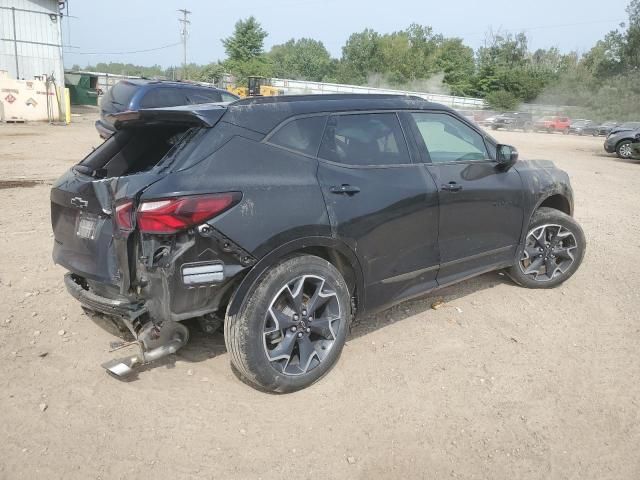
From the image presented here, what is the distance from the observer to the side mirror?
439 centimetres

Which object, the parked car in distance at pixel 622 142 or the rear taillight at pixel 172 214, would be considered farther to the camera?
the parked car in distance at pixel 622 142

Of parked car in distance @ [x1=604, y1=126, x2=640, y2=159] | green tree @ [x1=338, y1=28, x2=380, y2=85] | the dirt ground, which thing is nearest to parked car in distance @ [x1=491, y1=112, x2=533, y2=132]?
parked car in distance @ [x1=604, y1=126, x2=640, y2=159]

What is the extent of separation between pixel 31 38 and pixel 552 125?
118 feet

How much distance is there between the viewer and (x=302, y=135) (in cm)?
336

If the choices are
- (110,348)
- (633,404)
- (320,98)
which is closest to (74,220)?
(110,348)

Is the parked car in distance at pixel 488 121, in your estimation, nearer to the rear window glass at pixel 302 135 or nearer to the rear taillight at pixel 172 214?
the rear window glass at pixel 302 135

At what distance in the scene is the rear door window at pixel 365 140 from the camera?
3.49 metres

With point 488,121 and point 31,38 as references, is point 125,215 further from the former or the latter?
point 488,121

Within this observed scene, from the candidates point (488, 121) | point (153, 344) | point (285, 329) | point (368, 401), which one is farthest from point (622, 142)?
point (488, 121)

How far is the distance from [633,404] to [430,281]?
1.50 metres

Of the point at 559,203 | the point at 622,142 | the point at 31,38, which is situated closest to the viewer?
the point at 559,203

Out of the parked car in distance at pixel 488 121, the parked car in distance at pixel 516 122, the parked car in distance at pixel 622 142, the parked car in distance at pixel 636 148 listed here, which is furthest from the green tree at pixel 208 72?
the parked car in distance at pixel 636 148

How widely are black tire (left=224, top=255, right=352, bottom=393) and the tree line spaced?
49230mm

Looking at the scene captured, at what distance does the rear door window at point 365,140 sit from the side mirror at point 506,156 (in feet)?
3.42
